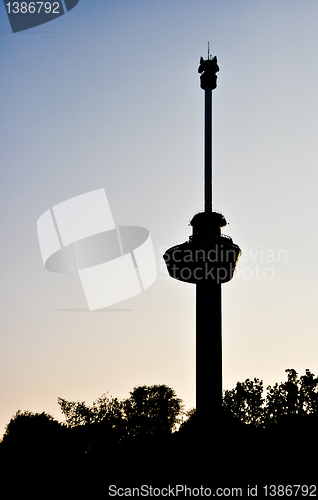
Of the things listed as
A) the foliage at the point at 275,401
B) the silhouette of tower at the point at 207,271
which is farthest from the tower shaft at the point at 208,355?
the foliage at the point at 275,401

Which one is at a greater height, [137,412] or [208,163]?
[208,163]

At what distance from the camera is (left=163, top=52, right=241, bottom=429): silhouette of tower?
65250 millimetres

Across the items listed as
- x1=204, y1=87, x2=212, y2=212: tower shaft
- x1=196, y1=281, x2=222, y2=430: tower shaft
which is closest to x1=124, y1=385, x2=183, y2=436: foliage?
x1=196, y1=281, x2=222, y2=430: tower shaft

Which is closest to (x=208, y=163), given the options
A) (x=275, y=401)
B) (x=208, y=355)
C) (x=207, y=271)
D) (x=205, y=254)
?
(x=205, y=254)

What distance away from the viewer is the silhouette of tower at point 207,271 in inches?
2569

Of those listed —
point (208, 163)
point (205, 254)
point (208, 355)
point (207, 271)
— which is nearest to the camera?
point (208, 355)

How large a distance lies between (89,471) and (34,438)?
402 inches

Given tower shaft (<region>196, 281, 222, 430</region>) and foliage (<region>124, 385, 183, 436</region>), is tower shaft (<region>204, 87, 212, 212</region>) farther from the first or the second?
foliage (<region>124, 385, 183, 436</region>)

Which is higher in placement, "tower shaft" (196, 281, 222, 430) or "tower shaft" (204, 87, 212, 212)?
"tower shaft" (204, 87, 212, 212)

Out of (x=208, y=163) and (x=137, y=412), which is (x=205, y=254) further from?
(x=137, y=412)

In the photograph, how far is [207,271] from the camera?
2835 inches

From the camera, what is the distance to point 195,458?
65.0 m

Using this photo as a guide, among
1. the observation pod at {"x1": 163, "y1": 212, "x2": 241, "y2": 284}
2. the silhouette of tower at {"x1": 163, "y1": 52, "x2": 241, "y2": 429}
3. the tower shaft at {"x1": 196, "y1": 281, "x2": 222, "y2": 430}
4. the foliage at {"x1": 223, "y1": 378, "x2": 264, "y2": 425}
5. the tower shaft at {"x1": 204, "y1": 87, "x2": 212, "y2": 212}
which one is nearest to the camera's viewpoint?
the tower shaft at {"x1": 196, "y1": 281, "x2": 222, "y2": 430}

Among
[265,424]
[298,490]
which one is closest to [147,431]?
[265,424]
